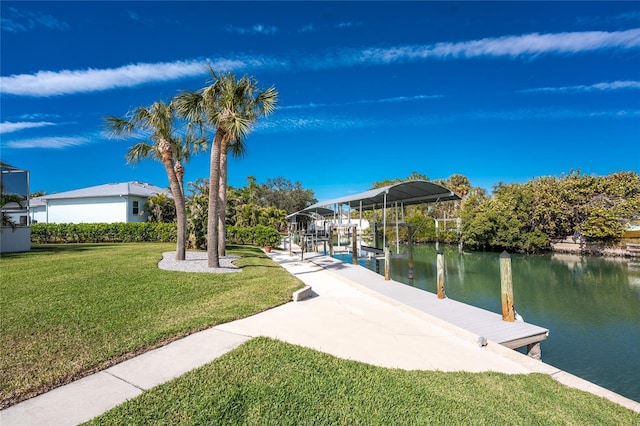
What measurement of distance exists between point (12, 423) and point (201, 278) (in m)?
6.43

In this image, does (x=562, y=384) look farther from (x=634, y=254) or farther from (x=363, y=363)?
(x=634, y=254)

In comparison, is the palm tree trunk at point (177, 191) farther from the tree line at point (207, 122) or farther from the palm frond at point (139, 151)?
the palm frond at point (139, 151)

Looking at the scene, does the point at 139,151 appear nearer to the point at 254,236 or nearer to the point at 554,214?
the point at 254,236

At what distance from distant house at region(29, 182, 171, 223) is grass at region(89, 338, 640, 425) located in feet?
81.3

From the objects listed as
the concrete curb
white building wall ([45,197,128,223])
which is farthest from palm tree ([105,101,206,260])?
white building wall ([45,197,128,223])

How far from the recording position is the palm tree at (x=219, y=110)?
36.7 feet

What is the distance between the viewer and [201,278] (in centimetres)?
932

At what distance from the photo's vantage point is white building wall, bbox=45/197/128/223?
2533 centimetres

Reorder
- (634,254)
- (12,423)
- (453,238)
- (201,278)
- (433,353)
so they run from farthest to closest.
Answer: (453,238) < (634,254) < (201,278) < (433,353) < (12,423)

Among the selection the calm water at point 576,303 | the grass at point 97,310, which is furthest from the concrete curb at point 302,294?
the calm water at point 576,303

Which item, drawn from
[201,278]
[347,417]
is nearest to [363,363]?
[347,417]

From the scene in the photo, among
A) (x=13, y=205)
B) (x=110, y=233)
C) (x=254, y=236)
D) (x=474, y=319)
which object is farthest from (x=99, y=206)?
(x=474, y=319)

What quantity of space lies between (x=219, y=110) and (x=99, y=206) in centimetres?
1888

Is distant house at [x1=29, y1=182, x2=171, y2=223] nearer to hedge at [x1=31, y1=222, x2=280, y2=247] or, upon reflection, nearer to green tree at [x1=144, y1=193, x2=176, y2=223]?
green tree at [x1=144, y1=193, x2=176, y2=223]
